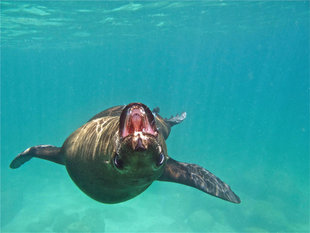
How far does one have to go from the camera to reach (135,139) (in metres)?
1.68

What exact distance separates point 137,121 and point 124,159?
33 cm

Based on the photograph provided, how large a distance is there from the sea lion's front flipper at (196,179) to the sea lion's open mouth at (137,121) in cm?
276

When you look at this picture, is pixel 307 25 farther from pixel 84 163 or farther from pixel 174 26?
pixel 84 163

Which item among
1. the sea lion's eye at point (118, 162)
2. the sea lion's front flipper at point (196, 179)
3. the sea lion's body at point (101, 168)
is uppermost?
the sea lion's eye at point (118, 162)

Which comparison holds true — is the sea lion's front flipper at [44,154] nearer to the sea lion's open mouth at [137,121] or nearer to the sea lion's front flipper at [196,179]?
the sea lion's front flipper at [196,179]

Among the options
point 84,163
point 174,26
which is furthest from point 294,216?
point 174,26

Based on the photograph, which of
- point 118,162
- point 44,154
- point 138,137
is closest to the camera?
point 138,137

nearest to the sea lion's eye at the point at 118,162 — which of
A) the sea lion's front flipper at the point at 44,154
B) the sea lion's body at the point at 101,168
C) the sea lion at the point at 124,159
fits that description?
the sea lion at the point at 124,159

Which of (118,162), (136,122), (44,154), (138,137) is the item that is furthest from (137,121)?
(44,154)

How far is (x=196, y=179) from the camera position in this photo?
457 cm

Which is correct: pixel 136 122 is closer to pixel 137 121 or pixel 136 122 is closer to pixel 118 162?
pixel 137 121

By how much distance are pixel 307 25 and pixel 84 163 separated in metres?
48.7

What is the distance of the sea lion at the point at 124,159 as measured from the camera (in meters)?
1.75

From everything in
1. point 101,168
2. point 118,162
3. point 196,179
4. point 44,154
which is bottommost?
point 196,179
